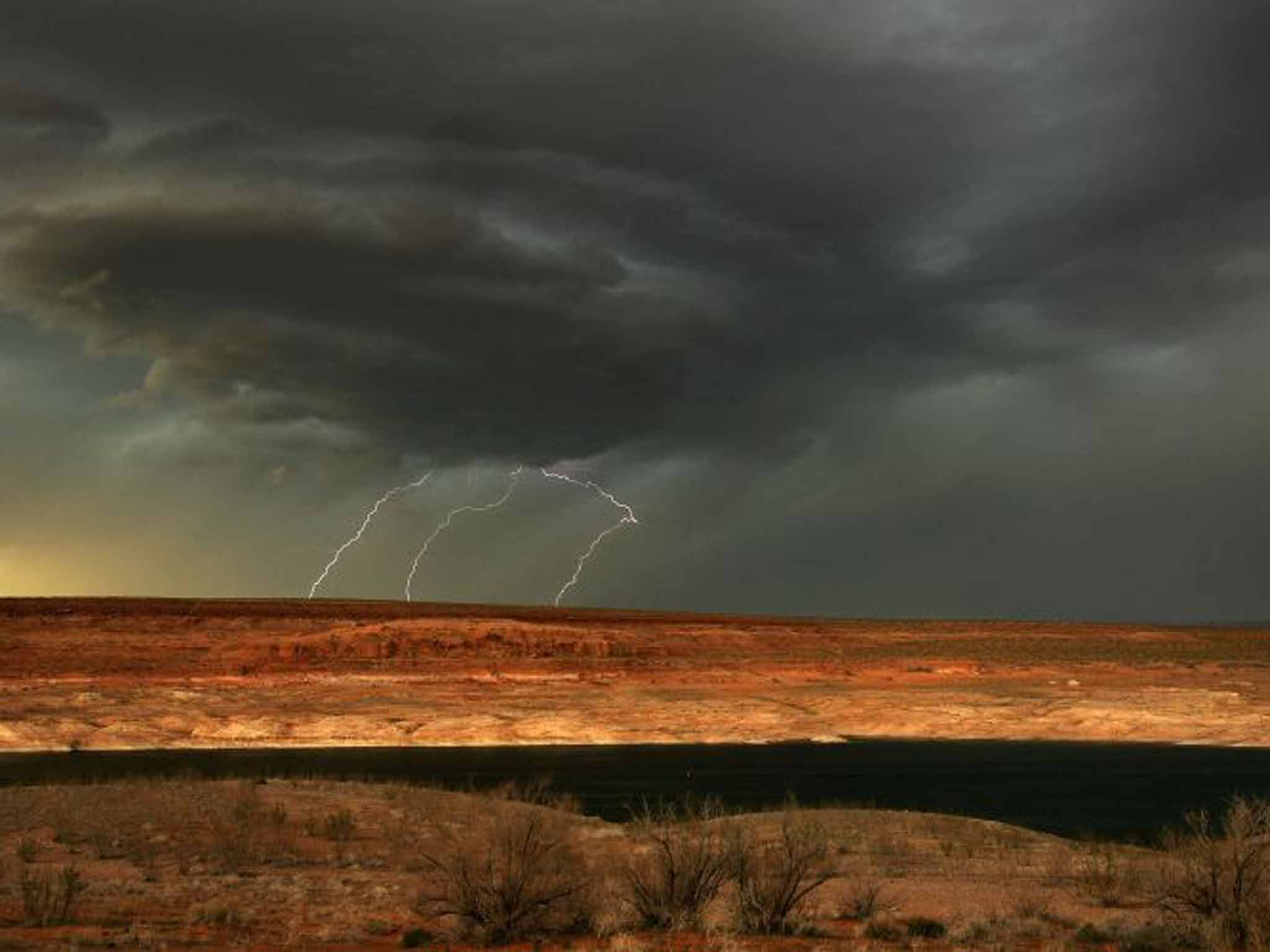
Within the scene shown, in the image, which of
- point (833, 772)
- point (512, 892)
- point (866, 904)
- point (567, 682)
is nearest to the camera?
point (512, 892)

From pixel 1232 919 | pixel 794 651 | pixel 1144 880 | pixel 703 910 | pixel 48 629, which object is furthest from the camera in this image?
pixel 794 651

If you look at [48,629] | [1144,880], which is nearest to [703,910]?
[1144,880]

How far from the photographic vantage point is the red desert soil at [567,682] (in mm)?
60344

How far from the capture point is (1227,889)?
19.2 metres

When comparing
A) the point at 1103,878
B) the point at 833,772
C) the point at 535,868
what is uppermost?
the point at 535,868

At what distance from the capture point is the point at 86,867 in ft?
81.2

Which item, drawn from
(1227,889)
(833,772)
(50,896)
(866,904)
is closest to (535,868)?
(866,904)

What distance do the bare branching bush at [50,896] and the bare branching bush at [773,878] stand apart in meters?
9.24

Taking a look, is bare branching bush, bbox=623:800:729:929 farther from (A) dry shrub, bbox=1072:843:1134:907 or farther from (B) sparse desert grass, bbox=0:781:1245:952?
(A) dry shrub, bbox=1072:843:1134:907

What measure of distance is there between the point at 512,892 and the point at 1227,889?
31.3 feet

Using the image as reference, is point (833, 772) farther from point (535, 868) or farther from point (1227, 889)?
point (535, 868)

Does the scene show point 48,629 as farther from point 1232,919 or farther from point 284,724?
point 1232,919

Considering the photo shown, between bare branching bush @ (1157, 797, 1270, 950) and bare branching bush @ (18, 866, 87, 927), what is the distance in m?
15.0

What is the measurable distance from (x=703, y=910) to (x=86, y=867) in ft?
37.9
